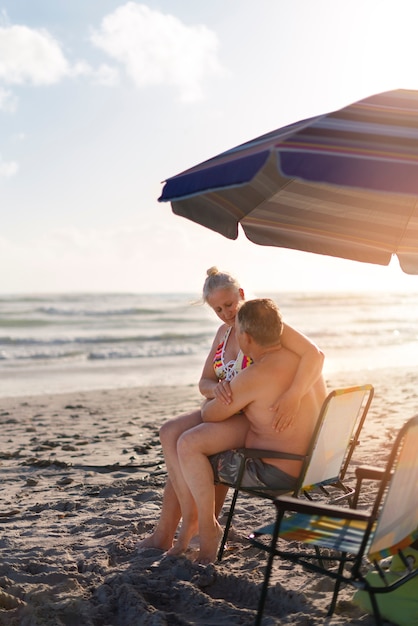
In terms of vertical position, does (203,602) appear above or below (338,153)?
below

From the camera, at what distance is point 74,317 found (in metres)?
34.9

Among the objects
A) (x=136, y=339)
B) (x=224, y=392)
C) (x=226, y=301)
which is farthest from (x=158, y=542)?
(x=136, y=339)

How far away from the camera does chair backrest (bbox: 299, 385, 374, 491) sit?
3.82 metres

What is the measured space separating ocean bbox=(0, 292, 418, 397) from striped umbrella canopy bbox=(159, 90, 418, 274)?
634mm

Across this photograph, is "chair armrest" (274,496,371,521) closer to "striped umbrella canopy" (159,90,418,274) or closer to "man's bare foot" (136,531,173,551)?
"striped umbrella canopy" (159,90,418,274)

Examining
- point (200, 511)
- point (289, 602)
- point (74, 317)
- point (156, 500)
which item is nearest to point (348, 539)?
point (289, 602)

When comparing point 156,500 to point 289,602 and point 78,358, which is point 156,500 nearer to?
point 289,602

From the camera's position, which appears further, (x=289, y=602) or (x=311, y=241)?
(x=311, y=241)

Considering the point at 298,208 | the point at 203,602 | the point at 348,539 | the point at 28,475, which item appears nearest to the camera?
the point at 348,539

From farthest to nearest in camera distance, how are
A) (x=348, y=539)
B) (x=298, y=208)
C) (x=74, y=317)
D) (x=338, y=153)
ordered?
1. (x=74, y=317)
2. (x=298, y=208)
3. (x=348, y=539)
4. (x=338, y=153)

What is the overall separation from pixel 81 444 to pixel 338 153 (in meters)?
5.92

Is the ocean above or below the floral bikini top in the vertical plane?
below

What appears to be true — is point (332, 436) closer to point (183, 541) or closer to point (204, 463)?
point (204, 463)

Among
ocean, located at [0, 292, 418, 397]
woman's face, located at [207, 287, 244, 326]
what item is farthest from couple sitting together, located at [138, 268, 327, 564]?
ocean, located at [0, 292, 418, 397]
